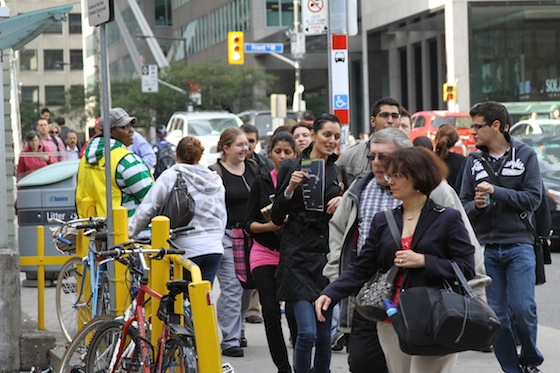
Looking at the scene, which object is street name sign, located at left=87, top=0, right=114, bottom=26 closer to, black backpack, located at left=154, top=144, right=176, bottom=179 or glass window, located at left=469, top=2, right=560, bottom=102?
black backpack, located at left=154, top=144, right=176, bottom=179

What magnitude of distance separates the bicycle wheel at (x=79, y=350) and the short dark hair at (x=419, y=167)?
251 cm

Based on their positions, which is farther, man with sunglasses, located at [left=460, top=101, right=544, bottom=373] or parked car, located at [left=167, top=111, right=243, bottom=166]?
parked car, located at [left=167, top=111, right=243, bottom=166]

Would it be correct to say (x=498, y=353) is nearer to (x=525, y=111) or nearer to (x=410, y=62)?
(x=525, y=111)

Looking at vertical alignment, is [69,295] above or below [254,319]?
above

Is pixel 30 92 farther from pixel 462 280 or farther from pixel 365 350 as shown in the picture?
pixel 462 280

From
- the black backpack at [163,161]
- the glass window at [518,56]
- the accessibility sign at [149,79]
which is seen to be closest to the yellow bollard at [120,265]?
the black backpack at [163,161]

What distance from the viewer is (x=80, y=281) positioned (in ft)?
30.9

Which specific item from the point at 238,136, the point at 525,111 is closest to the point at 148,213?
the point at 238,136

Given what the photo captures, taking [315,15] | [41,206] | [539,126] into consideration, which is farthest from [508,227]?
[539,126]

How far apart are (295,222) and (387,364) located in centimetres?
211

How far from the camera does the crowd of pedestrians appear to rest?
5.34m

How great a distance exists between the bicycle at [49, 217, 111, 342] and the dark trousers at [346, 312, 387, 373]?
91.5 inches

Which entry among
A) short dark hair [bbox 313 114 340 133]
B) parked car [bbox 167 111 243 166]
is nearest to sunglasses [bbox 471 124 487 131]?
short dark hair [bbox 313 114 340 133]

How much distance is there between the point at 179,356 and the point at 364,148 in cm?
268
